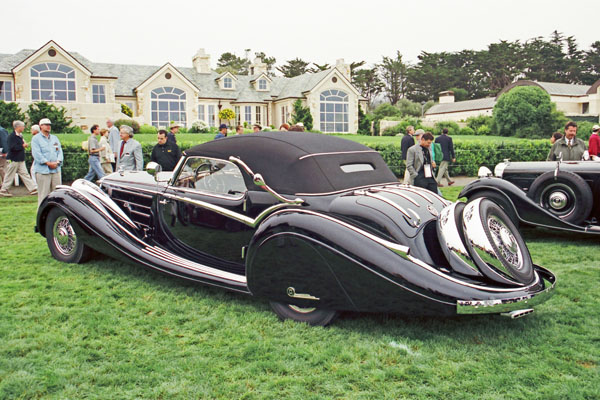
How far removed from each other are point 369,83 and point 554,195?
87.2 meters

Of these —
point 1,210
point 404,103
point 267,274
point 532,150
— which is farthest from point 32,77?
point 404,103

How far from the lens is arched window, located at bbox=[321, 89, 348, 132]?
144 feet

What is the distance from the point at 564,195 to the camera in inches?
295

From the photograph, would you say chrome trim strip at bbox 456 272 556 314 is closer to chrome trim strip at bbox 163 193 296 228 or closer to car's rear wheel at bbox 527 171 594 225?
chrome trim strip at bbox 163 193 296 228

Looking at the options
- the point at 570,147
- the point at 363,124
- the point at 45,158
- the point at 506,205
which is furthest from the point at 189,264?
the point at 363,124

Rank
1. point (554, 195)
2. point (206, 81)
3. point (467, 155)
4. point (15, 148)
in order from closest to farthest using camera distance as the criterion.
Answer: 1. point (554, 195)
2. point (15, 148)
3. point (467, 155)
4. point (206, 81)

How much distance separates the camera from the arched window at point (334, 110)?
144ft

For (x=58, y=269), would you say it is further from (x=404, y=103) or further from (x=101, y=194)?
(x=404, y=103)

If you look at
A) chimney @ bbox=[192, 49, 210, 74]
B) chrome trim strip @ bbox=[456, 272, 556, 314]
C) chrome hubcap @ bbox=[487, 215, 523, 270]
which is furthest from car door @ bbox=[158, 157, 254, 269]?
chimney @ bbox=[192, 49, 210, 74]

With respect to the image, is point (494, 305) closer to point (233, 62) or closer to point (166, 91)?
point (166, 91)

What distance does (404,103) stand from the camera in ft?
256

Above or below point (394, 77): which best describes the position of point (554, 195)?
below

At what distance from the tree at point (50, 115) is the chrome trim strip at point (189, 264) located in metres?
29.6

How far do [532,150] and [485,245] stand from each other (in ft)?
63.0
